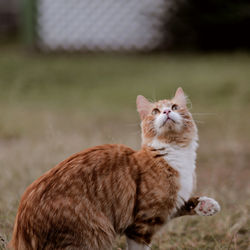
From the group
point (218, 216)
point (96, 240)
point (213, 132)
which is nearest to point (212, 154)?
point (213, 132)

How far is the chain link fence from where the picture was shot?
9.93 meters

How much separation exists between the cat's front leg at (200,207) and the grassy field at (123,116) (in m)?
0.26

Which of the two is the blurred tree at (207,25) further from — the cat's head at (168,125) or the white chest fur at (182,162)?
the white chest fur at (182,162)

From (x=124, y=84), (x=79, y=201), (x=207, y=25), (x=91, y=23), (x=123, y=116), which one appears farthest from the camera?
(x=91, y=23)

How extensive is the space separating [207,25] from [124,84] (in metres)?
2.93

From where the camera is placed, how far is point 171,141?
2.24 metres

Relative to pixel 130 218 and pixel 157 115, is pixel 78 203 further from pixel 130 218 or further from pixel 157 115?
pixel 157 115

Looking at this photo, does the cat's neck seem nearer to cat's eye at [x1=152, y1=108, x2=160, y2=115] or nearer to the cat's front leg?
the cat's front leg

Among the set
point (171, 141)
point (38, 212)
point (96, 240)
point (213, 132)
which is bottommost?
point (213, 132)

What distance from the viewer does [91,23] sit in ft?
32.8

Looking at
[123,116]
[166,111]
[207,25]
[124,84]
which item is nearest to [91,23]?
[207,25]

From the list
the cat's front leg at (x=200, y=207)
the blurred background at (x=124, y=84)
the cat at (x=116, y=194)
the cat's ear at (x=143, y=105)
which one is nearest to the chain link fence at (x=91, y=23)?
the blurred background at (x=124, y=84)

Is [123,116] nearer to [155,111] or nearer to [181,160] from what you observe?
[155,111]

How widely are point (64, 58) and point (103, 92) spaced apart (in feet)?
7.42
